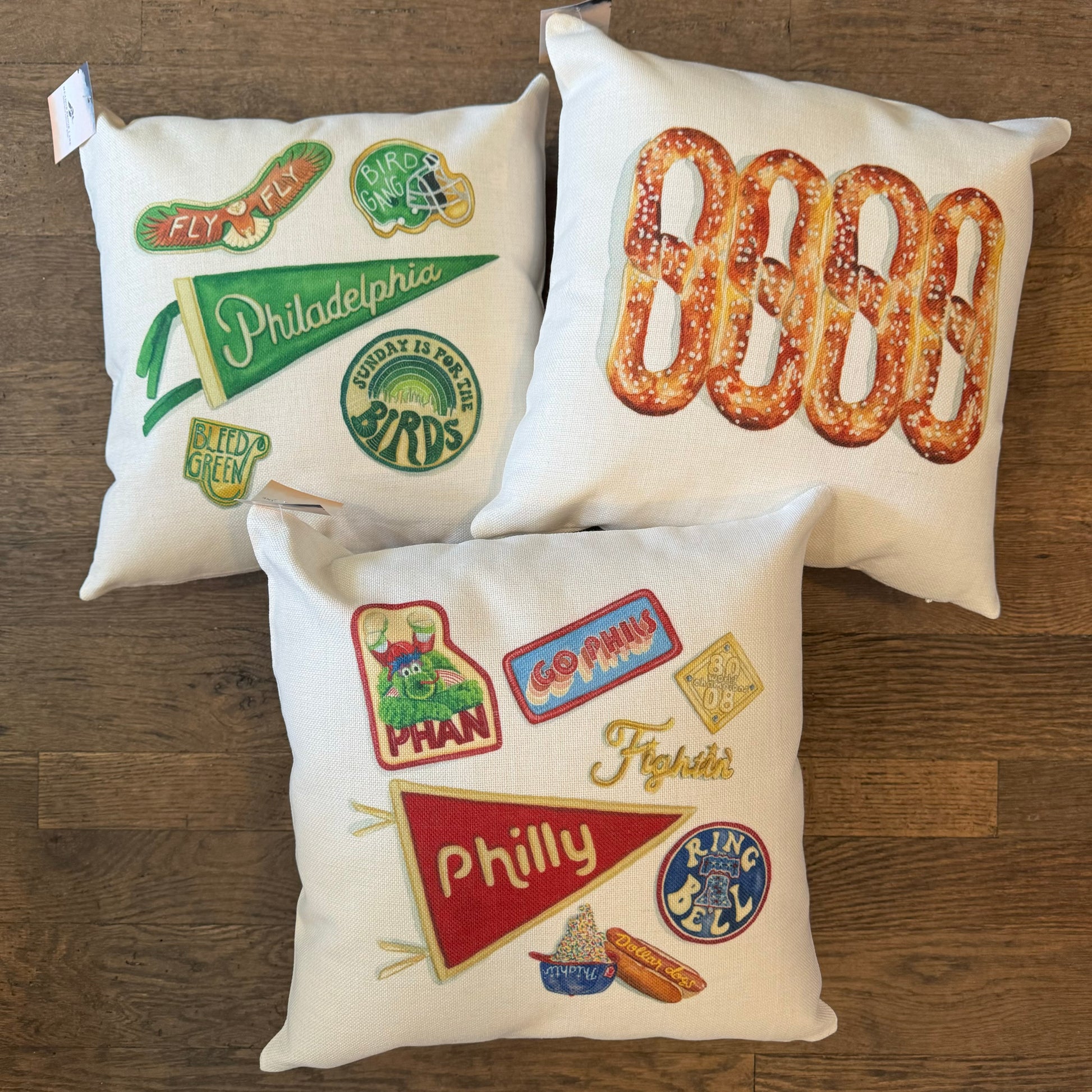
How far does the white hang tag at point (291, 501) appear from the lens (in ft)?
2.60

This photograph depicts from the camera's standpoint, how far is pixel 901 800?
98 centimetres

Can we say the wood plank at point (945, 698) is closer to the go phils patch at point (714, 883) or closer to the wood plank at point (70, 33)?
the go phils patch at point (714, 883)

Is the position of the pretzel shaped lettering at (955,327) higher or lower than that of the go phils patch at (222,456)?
higher

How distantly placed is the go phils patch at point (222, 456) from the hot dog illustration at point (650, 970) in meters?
0.54

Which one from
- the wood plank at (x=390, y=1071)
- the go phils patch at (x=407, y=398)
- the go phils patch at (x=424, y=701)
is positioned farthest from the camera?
the wood plank at (x=390, y=1071)

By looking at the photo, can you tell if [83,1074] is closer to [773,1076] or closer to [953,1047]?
[773,1076]

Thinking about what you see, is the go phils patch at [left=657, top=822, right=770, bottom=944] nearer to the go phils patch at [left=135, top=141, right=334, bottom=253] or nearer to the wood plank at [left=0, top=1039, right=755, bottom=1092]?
the wood plank at [left=0, top=1039, right=755, bottom=1092]

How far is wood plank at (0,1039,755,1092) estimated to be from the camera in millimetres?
944

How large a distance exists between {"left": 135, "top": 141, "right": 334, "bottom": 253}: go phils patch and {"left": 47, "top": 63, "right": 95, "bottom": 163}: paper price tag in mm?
137

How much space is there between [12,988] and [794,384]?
3.41 ft

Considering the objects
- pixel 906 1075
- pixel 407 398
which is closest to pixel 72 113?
pixel 407 398

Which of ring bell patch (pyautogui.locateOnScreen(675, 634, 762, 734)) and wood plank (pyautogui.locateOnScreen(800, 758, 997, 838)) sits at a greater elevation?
ring bell patch (pyautogui.locateOnScreen(675, 634, 762, 734))

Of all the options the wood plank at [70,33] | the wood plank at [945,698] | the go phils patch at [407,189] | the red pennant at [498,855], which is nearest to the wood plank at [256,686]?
the wood plank at [945,698]

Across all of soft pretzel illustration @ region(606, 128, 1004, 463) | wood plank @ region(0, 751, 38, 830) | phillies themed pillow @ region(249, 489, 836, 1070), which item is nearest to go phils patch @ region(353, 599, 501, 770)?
phillies themed pillow @ region(249, 489, 836, 1070)
